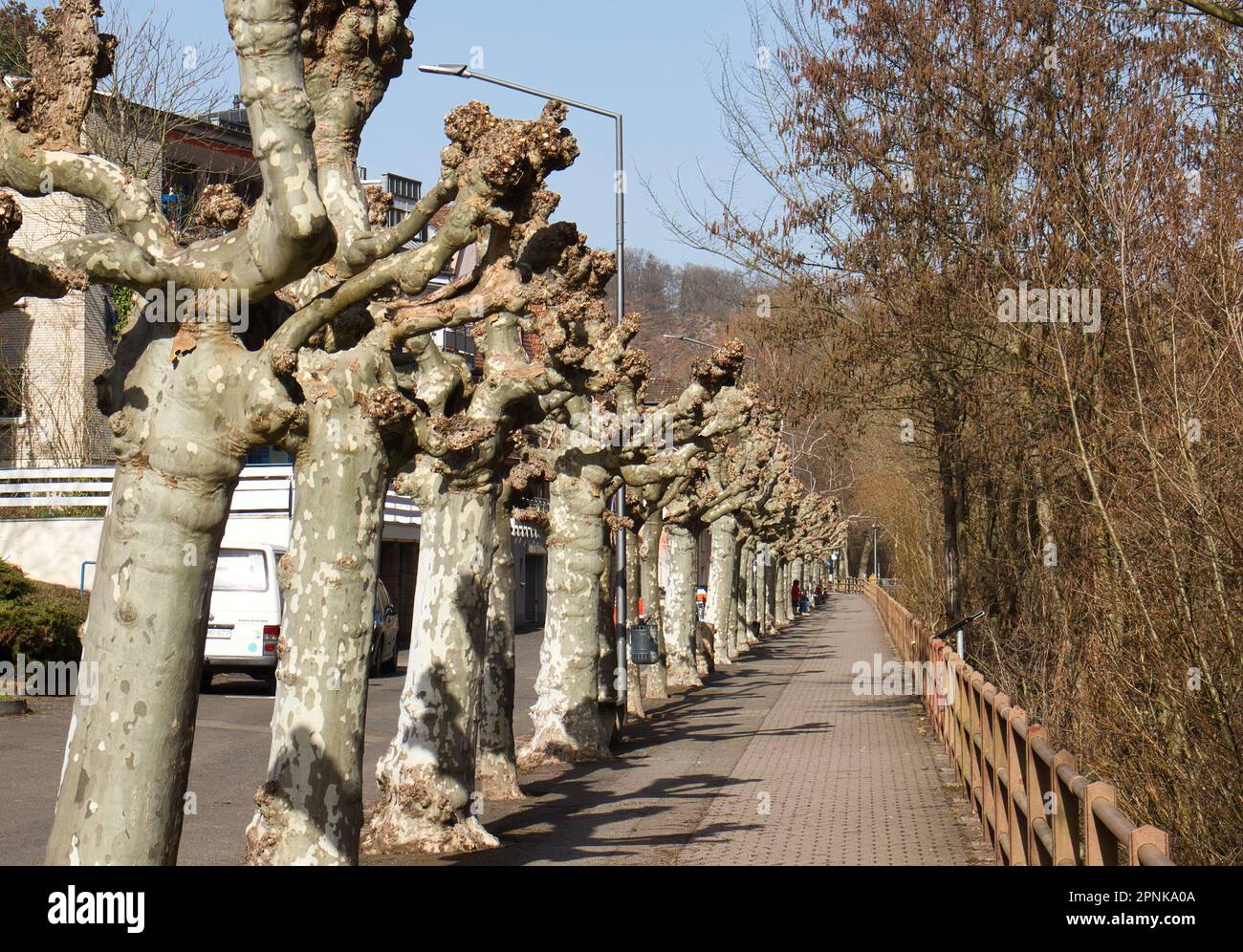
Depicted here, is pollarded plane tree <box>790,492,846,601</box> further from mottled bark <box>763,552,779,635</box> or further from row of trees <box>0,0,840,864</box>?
row of trees <box>0,0,840,864</box>

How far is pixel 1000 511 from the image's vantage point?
23859 mm

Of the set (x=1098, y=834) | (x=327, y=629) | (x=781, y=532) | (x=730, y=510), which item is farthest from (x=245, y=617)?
(x=781, y=532)

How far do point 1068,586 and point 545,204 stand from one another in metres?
5.97

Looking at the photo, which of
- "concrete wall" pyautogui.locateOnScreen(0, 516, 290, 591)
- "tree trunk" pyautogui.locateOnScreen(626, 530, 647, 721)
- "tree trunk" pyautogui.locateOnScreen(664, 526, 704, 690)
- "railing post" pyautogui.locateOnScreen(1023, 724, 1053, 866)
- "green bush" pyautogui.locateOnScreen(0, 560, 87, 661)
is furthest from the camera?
"concrete wall" pyautogui.locateOnScreen(0, 516, 290, 591)

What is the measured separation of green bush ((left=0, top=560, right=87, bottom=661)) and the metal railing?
1088cm

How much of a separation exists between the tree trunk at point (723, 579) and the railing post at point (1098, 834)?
3177cm

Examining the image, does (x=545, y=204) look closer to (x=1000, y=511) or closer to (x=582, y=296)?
(x=582, y=296)

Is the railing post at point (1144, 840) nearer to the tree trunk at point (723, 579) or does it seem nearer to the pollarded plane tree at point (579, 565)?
the pollarded plane tree at point (579, 565)

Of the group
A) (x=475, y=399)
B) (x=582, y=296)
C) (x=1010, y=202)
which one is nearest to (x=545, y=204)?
(x=582, y=296)

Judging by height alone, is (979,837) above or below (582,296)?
below

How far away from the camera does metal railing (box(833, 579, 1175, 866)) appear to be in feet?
18.7

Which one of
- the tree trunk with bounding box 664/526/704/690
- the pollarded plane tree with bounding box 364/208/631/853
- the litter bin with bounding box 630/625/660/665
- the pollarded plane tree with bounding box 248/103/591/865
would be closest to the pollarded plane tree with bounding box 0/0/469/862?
the pollarded plane tree with bounding box 248/103/591/865

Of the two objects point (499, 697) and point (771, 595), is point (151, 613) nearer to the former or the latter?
point (499, 697)

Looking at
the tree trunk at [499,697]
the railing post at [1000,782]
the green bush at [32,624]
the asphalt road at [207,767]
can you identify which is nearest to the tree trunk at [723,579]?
the asphalt road at [207,767]
